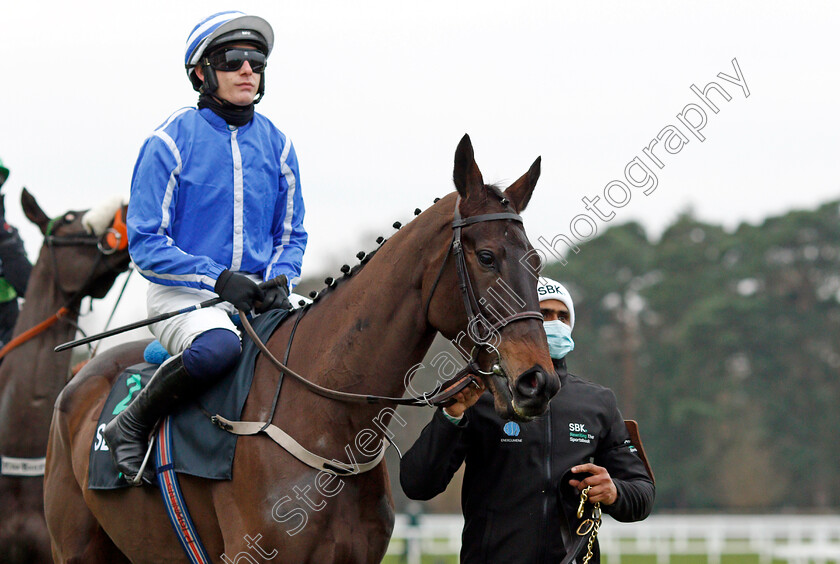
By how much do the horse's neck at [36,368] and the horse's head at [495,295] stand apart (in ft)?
12.3

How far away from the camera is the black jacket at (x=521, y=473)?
14.4 ft

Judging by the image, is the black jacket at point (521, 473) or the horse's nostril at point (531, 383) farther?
the black jacket at point (521, 473)

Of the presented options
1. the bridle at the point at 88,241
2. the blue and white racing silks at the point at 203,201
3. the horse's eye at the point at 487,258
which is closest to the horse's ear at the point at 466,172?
the horse's eye at the point at 487,258

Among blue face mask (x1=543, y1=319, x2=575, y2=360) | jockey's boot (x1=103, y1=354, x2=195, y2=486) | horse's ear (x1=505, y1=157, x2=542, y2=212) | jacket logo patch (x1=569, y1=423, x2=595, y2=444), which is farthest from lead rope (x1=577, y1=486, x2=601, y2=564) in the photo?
jockey's boot (x1=103, y1=354, x2=195, y2=486)

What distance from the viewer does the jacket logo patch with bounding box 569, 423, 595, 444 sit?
4539mm

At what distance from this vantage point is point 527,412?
3783 millimetres

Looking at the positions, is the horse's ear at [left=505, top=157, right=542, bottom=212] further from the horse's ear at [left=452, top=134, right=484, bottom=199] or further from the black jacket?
the black jacket

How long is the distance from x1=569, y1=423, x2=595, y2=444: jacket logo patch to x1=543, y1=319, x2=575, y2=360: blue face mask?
0.31m

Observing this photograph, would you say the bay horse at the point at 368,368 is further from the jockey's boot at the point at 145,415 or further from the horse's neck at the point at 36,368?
the horse's neck at the point at 36,368

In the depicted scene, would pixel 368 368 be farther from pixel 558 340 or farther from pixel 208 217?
pixel 208 217

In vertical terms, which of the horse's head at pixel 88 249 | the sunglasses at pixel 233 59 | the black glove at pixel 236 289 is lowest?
the black glove at pixel 236 289

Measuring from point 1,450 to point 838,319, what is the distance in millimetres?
47732

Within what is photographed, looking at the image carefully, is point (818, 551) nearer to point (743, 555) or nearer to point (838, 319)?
point (743, 555)

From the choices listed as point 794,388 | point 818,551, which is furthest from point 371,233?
point 794,388
